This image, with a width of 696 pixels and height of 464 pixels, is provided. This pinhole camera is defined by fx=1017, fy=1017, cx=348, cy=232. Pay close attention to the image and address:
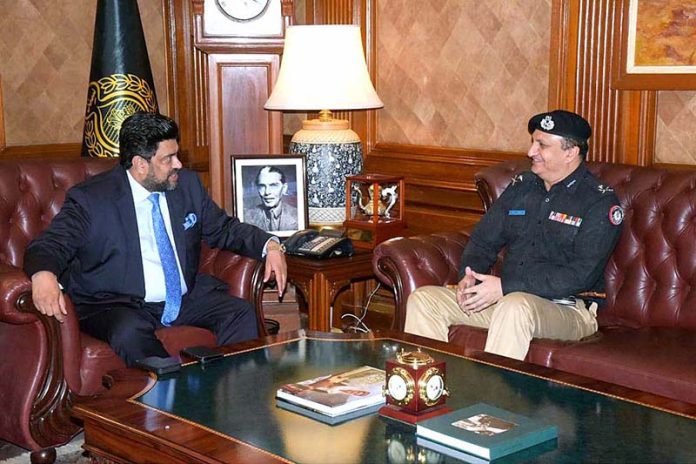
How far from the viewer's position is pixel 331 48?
4.43 meters

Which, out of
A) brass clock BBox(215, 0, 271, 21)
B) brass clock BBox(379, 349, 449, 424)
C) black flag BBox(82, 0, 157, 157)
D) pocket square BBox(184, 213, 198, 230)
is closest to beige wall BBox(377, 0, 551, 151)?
brass clock BBox(215, 0, 271, 21)

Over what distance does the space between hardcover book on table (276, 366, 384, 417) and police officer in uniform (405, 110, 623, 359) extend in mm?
924

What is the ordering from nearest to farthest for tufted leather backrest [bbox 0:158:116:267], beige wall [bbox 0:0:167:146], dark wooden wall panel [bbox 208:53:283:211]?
tufted leather backrest [bbox 0:158:116:267], dark wooden wall panel [bbox 208:53:283:211], beige wall [bbox 0:0:167:146]

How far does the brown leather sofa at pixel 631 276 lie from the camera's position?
326 cm

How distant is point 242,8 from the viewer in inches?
184

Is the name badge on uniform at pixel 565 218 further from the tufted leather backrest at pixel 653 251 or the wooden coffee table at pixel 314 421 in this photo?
the wooden coffee table at pixel 314 421

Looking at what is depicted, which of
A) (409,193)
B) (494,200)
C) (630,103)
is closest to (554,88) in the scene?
(630,103)

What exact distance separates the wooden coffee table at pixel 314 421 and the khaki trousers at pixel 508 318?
0.50 meters

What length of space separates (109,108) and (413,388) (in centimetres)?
273

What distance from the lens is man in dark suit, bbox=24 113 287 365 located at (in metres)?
3.47

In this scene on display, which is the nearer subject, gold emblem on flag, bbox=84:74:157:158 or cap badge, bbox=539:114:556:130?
cap badge, bbox=539:114:556:130

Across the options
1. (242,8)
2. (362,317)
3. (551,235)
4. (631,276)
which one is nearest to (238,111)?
(242,8)

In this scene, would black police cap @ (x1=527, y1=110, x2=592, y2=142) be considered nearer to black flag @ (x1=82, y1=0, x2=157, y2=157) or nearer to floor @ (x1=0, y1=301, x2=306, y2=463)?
floor @ (x1=0, y1=301, x2=306, y2=463)

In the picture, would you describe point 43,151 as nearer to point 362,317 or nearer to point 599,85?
point 362,317
